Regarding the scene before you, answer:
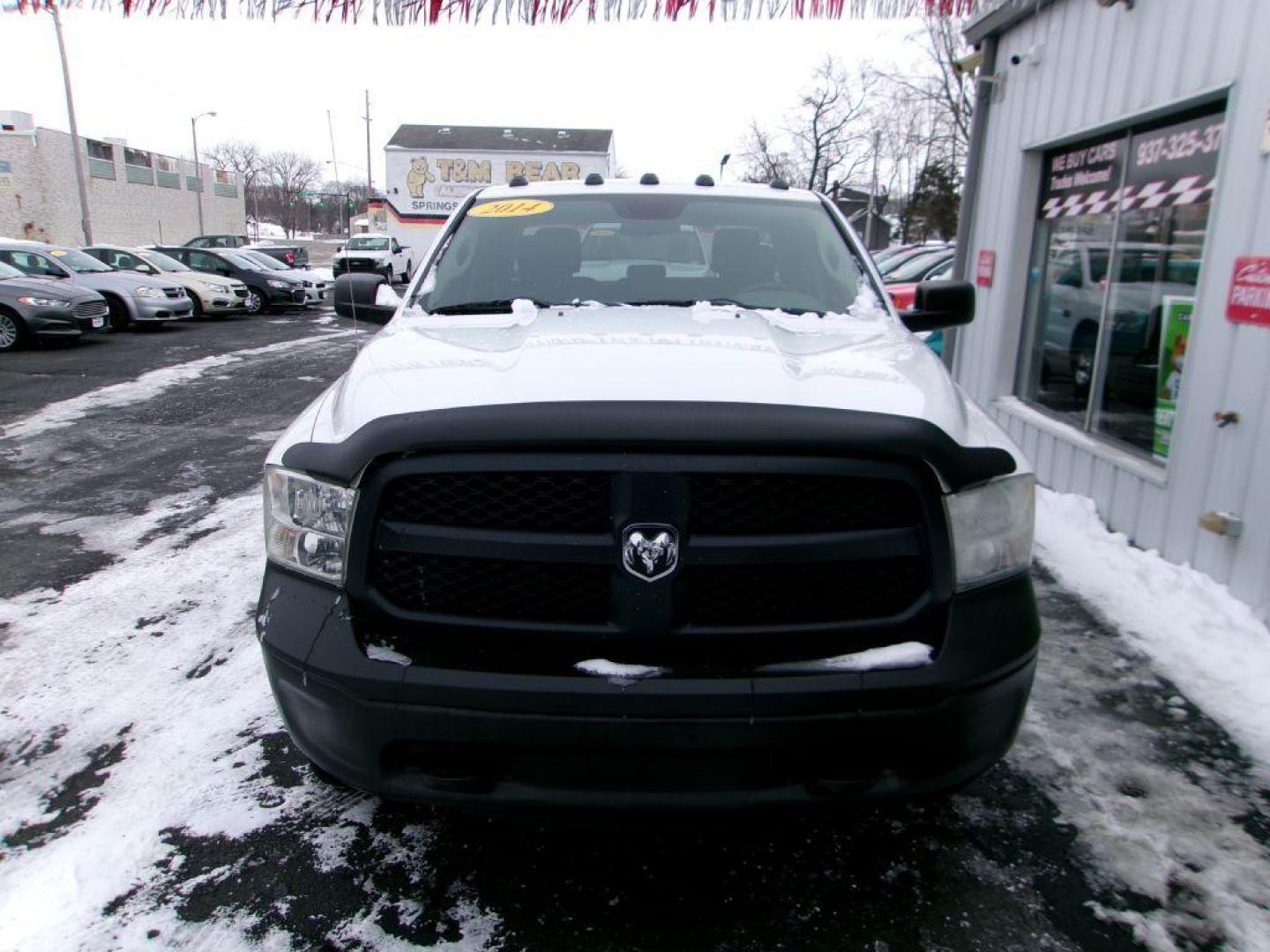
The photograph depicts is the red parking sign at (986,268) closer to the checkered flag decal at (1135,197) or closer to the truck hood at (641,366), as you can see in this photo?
the checkered flag decal at (1135,197)

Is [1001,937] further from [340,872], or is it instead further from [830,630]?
[340,872]

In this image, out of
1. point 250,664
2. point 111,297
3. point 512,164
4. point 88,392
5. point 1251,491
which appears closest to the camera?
point 250,664

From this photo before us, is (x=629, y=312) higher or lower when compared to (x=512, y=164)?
lower

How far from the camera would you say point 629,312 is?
2.96m

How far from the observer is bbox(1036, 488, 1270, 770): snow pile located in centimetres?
339

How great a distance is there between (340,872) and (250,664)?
55.9 inches

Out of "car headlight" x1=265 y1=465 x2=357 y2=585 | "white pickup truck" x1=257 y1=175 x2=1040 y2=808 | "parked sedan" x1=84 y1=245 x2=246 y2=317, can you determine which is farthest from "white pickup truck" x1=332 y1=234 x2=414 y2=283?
"white pickup truck" x1=257 y1=175 x2=1040 y2=808

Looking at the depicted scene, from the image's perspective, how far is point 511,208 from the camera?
12.6 ft

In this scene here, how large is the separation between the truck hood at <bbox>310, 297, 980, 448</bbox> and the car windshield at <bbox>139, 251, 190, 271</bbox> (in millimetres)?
19223

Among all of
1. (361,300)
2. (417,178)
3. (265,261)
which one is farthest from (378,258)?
(361,300)

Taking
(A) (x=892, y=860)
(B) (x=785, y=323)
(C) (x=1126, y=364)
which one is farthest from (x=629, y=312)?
(C) (x=1126, y=364)

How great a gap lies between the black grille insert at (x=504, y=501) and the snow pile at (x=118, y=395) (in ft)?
24.9

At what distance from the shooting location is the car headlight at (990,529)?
2.06 metres

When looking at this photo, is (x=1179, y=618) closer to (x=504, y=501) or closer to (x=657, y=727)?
(x=657, y=727)
